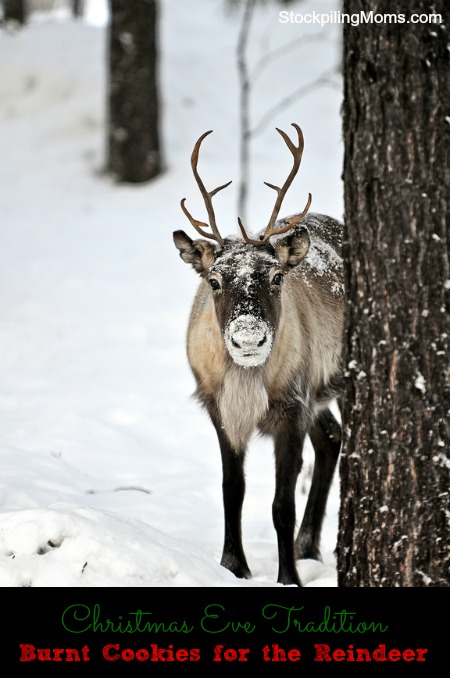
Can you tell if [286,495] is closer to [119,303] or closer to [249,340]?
[249,340]

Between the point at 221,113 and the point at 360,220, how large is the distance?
11028mm

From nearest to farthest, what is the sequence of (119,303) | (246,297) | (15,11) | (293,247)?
(246,297) < (293,247) < (119,303) < (15,11)

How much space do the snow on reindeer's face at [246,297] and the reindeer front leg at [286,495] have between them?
19.4 inches

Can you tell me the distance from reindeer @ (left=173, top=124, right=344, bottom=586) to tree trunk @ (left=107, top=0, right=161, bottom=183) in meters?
7.03

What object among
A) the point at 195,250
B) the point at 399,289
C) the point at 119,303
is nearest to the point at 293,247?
the point at 195,250

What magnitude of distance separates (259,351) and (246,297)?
0.94 ft

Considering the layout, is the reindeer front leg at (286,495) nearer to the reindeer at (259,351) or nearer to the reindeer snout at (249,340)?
the reindeer at (259,351)

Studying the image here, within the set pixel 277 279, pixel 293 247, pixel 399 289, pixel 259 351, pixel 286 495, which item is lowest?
pixel 286 495

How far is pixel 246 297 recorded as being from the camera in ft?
15.8

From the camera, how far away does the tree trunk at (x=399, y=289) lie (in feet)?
11.1

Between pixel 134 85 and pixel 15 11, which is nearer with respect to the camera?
pixel 134 85

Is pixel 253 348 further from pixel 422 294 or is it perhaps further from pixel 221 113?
pixel 221 113

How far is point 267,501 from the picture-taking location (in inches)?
253

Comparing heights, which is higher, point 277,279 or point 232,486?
point 277,279
